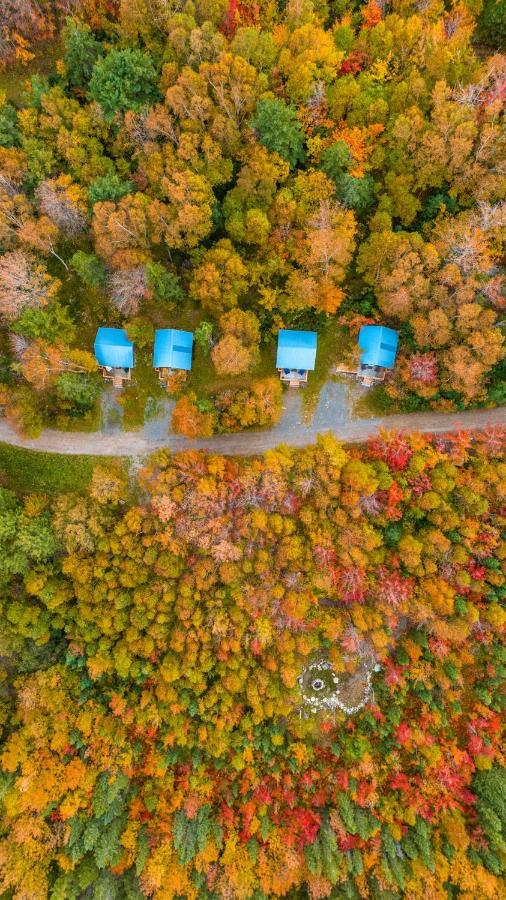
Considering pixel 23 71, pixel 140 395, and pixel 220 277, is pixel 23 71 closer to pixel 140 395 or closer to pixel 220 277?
pixel 220 277

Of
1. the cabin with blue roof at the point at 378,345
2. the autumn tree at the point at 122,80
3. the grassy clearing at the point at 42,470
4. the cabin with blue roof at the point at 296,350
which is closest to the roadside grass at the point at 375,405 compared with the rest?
the cabin with blue roof at the point at 378,345

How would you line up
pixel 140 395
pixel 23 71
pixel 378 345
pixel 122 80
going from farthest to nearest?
1. pixel 140 395
2. pixel 23 71
3. pixel 378 345
4. pixel 122 80

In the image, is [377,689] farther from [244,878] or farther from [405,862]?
[244,878]

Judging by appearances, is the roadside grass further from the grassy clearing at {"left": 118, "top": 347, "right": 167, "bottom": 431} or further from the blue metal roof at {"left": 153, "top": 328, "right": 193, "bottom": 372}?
the grassy clearing at {"left": 118, "top": 347, "right": 167, "bottom": 431}

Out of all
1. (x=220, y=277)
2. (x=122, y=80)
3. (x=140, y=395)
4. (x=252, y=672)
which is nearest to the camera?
(x=122, y=80)

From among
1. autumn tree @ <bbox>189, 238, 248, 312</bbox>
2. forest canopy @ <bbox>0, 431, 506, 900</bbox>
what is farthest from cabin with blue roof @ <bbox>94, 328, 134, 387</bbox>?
forest canopy @ <bbox>0, 431, 506, 900</bbox>

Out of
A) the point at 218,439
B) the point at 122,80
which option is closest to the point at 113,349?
the point at 218,439

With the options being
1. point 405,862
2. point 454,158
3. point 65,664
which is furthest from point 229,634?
point 454,158
